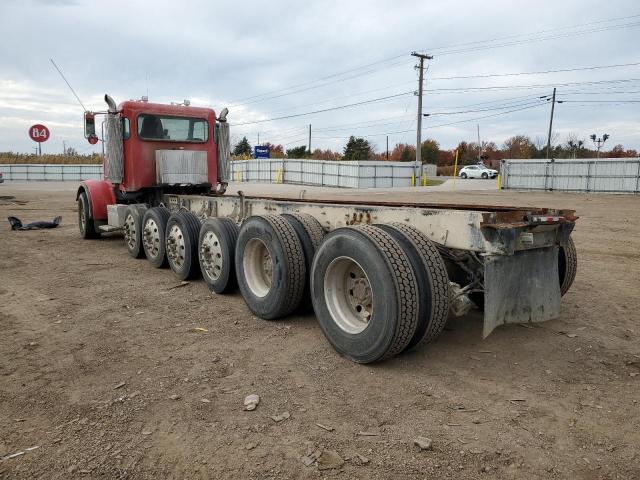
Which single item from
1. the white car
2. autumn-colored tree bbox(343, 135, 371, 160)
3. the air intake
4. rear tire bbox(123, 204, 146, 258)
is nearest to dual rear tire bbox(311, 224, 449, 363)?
rear tire bbox(123, 204, 146, 258)

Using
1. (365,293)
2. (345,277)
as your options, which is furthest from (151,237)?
(365,293)

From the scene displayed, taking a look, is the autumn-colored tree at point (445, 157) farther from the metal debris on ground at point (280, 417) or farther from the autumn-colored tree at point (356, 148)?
the metal debris on ground at point (280, 417)

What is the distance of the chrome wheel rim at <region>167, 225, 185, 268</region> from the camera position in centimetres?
673

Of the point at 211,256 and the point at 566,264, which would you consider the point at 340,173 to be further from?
the point at 566,264

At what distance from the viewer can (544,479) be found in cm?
246

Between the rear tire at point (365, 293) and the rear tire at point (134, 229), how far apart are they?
4.73 meters

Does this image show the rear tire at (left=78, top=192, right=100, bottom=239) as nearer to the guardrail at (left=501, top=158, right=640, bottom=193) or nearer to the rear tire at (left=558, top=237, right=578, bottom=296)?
the rear tire at (left=558, top=237, right=578, bottom=296)

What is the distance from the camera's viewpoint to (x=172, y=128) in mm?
8891

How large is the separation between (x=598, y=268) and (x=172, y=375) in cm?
646

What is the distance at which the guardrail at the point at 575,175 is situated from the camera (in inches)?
1054

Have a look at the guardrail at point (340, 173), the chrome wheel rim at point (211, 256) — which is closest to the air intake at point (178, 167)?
the chrome wheel rim at point (211, 256)

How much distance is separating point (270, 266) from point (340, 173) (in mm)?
29708

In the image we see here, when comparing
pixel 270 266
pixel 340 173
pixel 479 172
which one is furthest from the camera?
pixel 479 172

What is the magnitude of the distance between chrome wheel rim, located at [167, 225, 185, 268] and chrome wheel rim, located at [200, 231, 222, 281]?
26.4 inches
